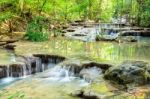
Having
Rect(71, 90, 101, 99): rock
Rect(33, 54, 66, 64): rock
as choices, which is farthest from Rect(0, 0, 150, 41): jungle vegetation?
Rect(71, 90, 101, 99): rock

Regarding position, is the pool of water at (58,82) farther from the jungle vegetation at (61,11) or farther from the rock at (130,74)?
the jungle vegetation at (61,11)

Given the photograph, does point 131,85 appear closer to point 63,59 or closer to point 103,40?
point 63,59

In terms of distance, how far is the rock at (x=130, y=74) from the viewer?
8.84 m

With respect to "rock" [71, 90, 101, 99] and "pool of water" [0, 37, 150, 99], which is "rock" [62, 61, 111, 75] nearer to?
"pool of water" [0, 37, 150, 99]

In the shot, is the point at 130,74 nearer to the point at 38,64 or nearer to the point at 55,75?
the point at 55,75

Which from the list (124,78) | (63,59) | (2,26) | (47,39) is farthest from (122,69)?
(2,26)

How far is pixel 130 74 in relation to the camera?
9000 millimetres

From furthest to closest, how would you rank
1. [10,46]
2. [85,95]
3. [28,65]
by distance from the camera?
[10,46], [28,65], [85,95]

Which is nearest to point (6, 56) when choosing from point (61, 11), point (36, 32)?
point (36, 32)

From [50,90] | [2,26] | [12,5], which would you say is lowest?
[50,90]

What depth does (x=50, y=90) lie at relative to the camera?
29.6 ft

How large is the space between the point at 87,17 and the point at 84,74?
96.7 ft

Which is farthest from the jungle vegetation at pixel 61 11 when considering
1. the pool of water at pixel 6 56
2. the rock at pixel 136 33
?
the pool of water at pixel 6 56

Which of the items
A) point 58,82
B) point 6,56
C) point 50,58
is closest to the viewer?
point 58,82
